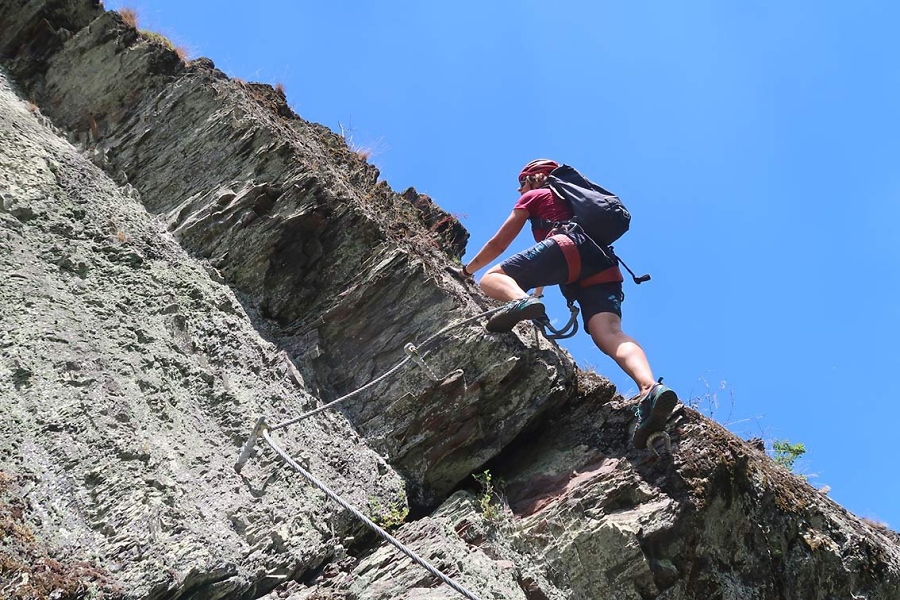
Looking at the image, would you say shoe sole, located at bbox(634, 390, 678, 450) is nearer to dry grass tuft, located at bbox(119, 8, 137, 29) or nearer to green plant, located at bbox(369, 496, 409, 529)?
green plant, located at bbox(369, 496, 409, 529)

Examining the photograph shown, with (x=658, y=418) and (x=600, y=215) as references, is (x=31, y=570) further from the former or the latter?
(x=600, y=215)

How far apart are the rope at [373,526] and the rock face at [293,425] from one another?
0.54ft

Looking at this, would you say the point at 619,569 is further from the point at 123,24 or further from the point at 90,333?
the point at 123,24

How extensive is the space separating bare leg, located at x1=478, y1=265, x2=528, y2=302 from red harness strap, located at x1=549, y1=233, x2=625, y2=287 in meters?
0.57

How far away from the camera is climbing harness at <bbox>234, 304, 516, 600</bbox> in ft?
15.6

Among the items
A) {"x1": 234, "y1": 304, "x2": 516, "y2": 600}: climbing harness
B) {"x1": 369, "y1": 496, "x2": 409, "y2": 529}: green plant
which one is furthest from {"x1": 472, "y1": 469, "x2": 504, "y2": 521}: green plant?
{"x1": 234, "y1": 304, "x2": 516, "y2": 600}: climbing harness

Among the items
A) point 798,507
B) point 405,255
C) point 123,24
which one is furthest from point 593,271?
point 123,24

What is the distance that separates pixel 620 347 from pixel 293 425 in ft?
9.64

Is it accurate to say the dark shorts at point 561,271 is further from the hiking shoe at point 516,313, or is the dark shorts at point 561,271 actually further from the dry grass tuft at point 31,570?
the dry grass tuft at point 31,570

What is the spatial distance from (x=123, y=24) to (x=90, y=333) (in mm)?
5304

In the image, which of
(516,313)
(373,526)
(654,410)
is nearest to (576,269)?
(516,313)

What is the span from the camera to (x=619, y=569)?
5.54 meters

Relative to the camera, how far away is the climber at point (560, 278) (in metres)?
6.32

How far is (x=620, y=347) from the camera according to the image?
6625 mm
